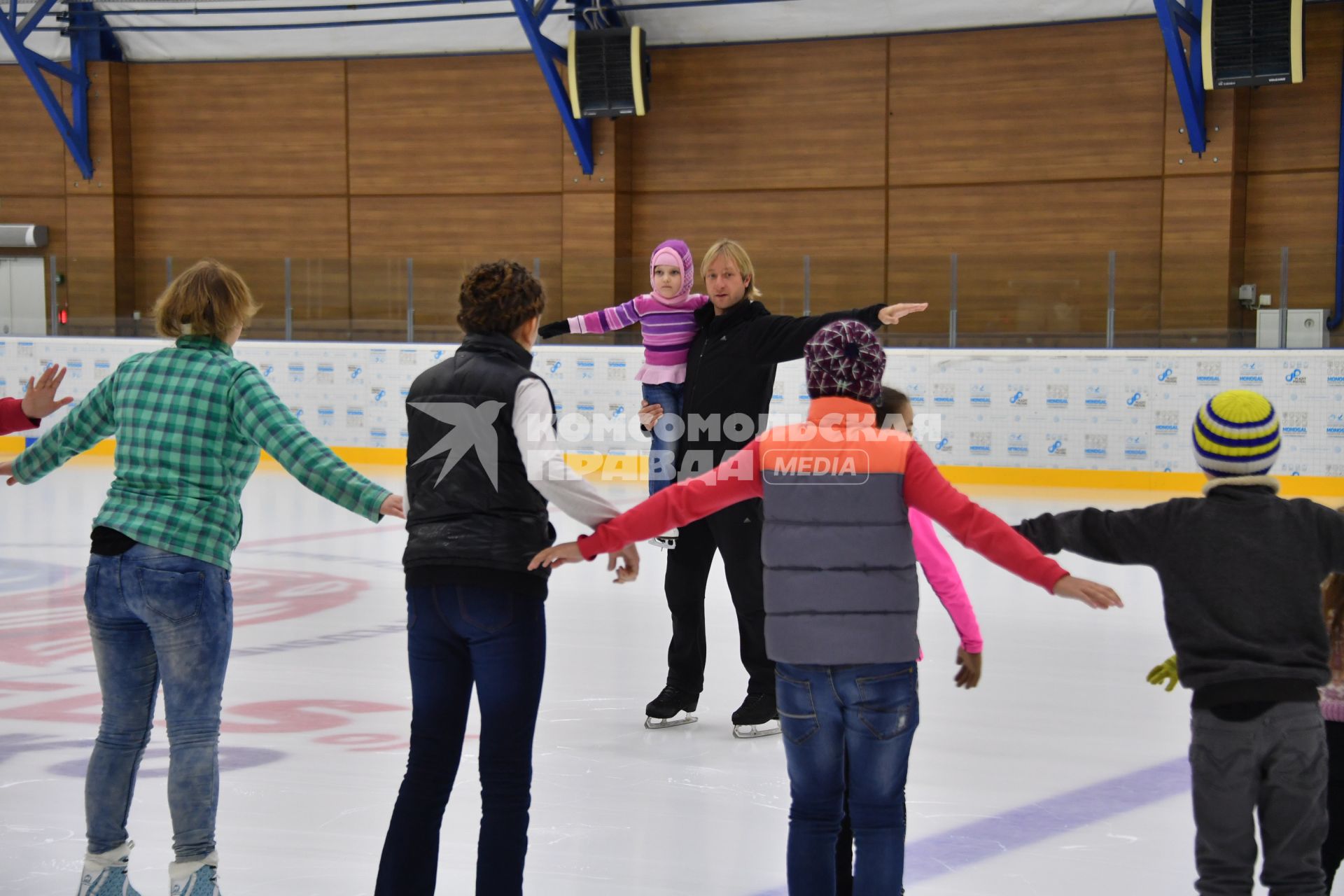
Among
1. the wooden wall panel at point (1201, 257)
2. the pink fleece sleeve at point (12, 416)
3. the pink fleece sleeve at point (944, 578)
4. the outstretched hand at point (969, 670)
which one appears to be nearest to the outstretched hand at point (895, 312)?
the pink fleece sleeve at point (944, 578)

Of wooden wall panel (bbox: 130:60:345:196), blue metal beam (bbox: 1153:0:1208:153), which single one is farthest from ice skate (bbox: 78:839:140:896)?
wooden wall panel (bbox: 130:60:345:196)

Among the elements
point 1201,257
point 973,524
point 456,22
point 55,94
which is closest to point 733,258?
point 973,524

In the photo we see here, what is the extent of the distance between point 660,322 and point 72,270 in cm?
1392

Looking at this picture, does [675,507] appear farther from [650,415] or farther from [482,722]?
[650,415]

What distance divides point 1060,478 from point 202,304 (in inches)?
453

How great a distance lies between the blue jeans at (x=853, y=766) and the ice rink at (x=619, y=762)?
2.40 ft

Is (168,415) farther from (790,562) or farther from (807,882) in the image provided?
(807,882)

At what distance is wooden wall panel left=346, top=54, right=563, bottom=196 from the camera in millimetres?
17688

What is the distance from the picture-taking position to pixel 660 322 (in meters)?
5.67

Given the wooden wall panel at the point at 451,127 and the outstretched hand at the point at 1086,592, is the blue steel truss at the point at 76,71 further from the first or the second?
the outstretched hand at the point at 1086,592

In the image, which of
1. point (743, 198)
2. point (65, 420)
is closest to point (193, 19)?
point (743, 198)

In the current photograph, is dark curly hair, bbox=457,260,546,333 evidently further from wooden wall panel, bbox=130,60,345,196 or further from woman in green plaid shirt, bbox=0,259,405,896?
wooden wall panel, bbox=130,60,345,196

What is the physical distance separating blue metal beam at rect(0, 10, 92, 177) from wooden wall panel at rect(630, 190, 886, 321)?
7186 mm

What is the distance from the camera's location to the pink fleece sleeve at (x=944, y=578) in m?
3.38
